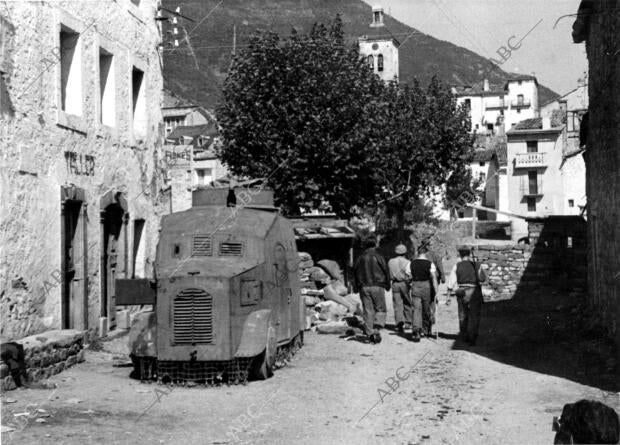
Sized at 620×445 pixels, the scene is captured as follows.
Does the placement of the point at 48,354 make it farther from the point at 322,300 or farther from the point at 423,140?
the point at 423,140

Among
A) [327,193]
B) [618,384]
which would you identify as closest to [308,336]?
[618,384]

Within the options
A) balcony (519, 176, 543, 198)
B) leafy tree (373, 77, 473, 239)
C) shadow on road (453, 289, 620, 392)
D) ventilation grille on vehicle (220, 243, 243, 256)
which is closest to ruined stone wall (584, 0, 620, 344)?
shadow on road (453, 289, 620, 392)

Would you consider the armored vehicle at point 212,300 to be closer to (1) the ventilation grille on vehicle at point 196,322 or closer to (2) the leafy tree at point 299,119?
(1) the ventilation grille on vehicle at point 196,322

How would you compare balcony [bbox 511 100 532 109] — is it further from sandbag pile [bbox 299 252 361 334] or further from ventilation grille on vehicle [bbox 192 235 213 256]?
ventilation grille on vehicle [bbox 192 235 213 256]

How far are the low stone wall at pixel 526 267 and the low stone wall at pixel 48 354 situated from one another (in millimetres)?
13958

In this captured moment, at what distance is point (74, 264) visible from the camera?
45.8 feet

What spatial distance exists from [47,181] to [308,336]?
5518mm

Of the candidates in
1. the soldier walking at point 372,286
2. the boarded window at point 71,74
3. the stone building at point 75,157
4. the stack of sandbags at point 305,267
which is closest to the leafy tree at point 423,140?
the stack of sandbags at point 305,267

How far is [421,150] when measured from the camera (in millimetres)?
41344

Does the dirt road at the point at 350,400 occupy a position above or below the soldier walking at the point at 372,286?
below

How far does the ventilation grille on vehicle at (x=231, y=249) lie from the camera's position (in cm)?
1129

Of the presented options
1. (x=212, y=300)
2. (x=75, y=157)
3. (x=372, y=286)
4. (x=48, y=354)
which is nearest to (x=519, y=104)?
(x=372, y=286)

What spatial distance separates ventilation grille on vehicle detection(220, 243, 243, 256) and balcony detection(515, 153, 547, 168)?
5837 cm

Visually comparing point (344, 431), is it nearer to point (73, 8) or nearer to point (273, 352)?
point (273, 352)
